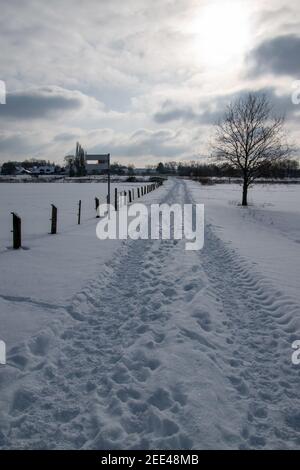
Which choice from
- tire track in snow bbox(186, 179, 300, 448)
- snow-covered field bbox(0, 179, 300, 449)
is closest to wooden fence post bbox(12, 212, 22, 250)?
snow-covered field bbox(0, 179, 300, 449)

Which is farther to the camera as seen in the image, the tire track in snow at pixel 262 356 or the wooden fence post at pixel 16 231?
the wooden fence post at pixel 16 231

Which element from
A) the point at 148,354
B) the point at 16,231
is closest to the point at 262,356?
the point at 148,354

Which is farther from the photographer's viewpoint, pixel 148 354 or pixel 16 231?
pixel 16 231

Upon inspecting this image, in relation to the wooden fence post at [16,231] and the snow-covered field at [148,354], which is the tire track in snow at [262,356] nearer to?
the snow-covered field at [148,354]

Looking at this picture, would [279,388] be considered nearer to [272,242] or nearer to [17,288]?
[17,288]

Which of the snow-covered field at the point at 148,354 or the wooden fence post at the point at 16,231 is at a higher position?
the wooden fence post at the point at 16,231

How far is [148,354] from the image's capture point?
468 centimetres

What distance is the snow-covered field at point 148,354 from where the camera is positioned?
3330 mm

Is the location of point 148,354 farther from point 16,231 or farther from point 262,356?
point 16,231

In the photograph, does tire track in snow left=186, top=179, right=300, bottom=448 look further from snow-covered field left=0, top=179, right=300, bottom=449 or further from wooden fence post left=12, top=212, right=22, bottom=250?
wooden fence post left=12, top=212, right=22, bottom=250

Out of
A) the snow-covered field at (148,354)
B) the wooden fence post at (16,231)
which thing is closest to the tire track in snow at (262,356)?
the snow-covered field at (148,354)

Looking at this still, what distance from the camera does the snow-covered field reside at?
10.9 ft
